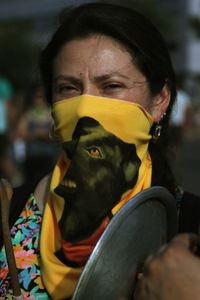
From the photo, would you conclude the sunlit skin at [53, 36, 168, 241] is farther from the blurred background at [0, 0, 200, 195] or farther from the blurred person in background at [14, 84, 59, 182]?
the blurred person in background at [14, 84, 59, 182]

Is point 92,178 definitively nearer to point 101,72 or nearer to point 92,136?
point 92,136

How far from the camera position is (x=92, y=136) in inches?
69.8

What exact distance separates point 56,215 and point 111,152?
0.27m

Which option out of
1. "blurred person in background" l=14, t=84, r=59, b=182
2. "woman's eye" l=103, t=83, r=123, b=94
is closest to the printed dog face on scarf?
"woman's eye" l=103, t=83, r=123, b=94

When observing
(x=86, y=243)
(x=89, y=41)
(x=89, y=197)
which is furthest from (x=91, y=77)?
(x=86, y=243)

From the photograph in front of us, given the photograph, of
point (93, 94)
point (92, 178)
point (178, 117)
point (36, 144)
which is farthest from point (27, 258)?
point (178, 117)

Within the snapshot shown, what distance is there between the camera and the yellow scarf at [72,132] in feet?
5.68

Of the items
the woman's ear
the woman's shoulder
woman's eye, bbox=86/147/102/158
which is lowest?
the woman's shoulder

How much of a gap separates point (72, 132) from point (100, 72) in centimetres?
21

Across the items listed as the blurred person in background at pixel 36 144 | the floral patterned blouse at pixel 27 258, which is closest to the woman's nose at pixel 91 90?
the floral patterned blouse at pixel 27 258

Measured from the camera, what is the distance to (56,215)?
1.83m

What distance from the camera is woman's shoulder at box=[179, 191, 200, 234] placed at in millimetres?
1756

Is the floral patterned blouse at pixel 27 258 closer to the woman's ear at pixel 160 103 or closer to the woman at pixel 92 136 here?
the woman at pixel 92 136

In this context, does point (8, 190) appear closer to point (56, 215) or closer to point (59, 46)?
point (56, 215)
